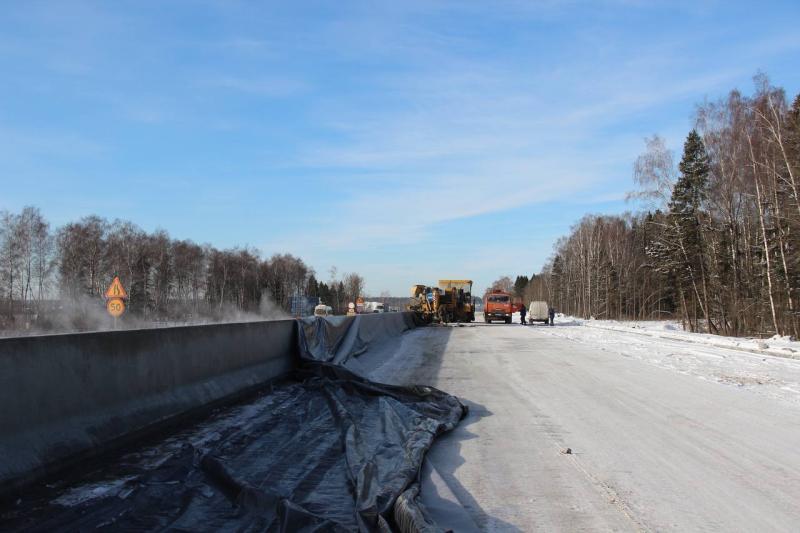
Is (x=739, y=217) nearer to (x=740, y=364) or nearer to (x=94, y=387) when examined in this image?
(x=740, y=364)

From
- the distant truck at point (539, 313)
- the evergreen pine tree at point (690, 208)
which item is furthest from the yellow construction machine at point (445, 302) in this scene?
the evergreen pine tree at point (690, 208)

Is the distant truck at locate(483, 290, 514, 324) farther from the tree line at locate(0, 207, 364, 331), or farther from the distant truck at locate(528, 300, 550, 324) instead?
the tree line at locate(0, 207, 364, 331)

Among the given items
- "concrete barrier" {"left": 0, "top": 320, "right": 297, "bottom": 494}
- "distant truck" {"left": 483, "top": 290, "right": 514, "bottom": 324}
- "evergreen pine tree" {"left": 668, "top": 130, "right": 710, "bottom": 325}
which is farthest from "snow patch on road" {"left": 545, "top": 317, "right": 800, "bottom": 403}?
"distant truck" {"left": 483, "top": 290, "right": 514, "bottom": 324}

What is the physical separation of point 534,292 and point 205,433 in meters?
153

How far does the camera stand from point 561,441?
7352 millimetres

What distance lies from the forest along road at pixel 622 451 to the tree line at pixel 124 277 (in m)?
35.6

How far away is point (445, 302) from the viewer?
46.5m

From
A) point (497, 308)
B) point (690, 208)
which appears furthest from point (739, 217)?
point (497, 308)

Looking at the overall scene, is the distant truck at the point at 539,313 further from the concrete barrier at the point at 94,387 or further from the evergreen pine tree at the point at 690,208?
the concrete barrier at the point at 94,387

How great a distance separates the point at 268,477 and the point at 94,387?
2.16 metres

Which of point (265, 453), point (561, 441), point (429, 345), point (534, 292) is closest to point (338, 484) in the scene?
point (265, 453)

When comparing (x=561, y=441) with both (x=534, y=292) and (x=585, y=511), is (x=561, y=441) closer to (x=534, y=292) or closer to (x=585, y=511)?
(x=585, y=511)

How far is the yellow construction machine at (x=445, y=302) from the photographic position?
148ft

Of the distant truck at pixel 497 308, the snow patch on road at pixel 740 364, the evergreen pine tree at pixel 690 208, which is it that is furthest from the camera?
the distant truck at pixel 497 308
